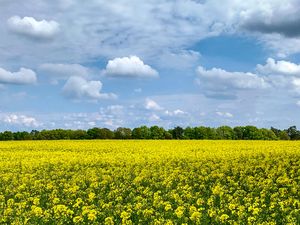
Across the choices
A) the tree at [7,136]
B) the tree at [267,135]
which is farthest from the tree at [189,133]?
the tree at [7,136]

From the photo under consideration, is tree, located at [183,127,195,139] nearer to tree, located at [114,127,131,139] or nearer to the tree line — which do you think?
A: the tree line

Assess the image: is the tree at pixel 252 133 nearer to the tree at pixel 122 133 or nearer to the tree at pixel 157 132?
the tree at pixel 157 132

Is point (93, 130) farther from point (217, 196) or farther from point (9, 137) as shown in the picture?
point (217, 196)

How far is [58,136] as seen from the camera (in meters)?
83.8

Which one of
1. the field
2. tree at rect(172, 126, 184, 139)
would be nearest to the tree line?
tree at rect(172, 126, 184, 139)

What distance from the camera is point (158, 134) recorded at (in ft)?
304

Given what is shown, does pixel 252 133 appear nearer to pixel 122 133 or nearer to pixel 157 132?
pixel 157 132

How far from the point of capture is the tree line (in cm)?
8488

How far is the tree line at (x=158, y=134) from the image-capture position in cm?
8488

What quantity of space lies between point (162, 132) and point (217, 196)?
77601mm

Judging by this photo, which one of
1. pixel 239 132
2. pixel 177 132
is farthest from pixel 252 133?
pixel 177 132

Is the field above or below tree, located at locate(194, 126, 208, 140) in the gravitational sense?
below

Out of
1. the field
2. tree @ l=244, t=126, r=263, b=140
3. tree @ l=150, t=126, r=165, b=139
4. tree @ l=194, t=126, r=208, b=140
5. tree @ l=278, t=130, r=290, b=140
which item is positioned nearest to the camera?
the field

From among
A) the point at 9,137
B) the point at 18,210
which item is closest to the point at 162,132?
the point at 9,137
